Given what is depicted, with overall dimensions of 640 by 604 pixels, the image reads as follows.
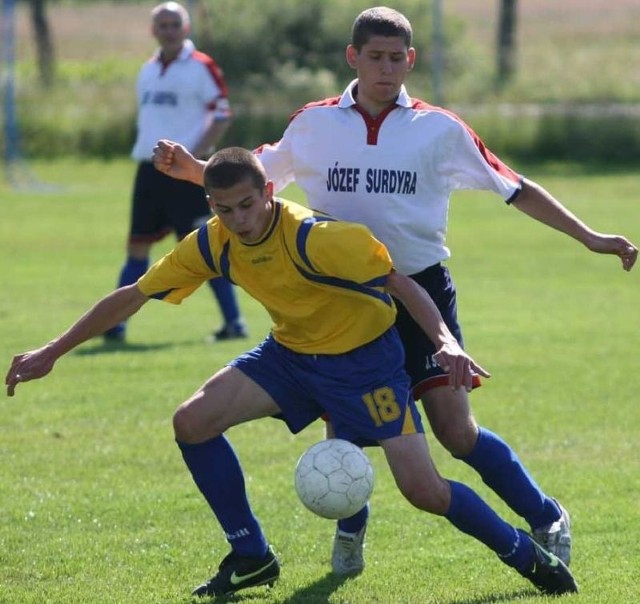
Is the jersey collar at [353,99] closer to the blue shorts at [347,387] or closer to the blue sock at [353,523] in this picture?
the blue shorts at [347,387]

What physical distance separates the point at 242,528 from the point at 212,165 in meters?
1.35

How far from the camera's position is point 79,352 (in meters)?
10.1

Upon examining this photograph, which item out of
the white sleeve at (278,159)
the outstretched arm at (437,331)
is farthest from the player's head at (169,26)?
the outstretched arm at (437,331)

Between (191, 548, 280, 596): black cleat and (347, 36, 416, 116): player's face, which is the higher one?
(347, 36, 416, 116): player's face

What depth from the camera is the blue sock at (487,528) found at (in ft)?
15.8

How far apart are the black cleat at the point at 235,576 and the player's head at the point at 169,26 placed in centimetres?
640

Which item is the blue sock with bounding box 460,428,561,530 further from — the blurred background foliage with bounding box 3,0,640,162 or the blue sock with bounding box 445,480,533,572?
the blurred background foliage with bounding box 3,0,640,162

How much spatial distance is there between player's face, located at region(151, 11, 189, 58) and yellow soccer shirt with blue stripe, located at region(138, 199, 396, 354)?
5.98 m

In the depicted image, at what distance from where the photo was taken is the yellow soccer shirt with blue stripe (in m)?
4.75

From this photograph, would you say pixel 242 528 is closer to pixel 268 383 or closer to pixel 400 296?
pixel 268 383

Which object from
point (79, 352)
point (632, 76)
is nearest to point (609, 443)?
point (79, 352)

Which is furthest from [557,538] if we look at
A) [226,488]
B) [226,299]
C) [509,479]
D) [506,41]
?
[506,41]

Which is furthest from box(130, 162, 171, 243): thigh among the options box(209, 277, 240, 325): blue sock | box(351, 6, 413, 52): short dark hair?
box(351, 6, 413, 52): short dark hair

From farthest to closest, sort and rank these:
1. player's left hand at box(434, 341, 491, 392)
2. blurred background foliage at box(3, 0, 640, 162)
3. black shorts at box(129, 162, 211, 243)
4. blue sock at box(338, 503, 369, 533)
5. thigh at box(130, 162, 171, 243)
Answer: blurred background foliage at box(3, 0, 640, 162) < thigh at box(130, 162, 171, 243) < black shorts at box(129, 162, 211, 243) < blue sock at box(338, 503, 369, 533) < player's left hand at box(434, 341, 491, 392)
